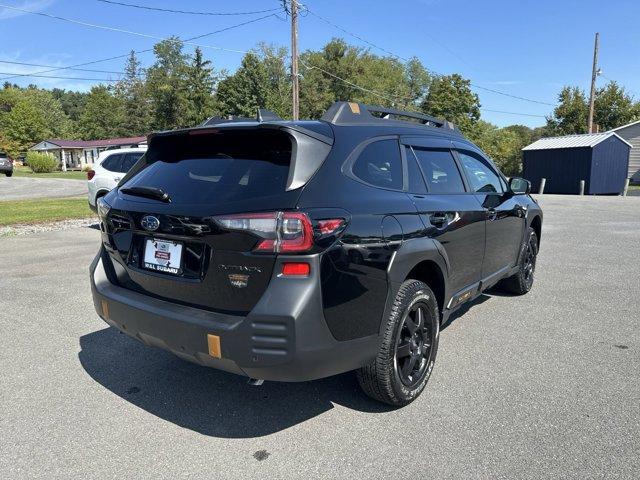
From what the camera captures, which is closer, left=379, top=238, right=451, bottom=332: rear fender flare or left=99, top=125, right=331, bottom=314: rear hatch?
left=99, top=125, right=331, bottom=314: rear hatch

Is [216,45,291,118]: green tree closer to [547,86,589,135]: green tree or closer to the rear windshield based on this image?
[547,86,589,135]: green tree

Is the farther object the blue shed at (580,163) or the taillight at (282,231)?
the blue shed at (580,163)

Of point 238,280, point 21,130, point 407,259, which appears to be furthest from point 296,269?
point 21,130

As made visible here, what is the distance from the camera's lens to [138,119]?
2972 inches

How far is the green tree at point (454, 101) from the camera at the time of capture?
54562 millimetres

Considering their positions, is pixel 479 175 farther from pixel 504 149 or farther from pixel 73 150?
pixel 73 150

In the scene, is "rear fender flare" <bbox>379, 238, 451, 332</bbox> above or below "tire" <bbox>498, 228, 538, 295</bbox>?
above

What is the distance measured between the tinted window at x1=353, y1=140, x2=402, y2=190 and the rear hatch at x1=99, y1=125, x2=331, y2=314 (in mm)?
293

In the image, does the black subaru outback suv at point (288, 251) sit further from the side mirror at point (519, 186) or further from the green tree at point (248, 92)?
the green tree at point (248, 92)

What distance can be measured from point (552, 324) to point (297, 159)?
134 inches

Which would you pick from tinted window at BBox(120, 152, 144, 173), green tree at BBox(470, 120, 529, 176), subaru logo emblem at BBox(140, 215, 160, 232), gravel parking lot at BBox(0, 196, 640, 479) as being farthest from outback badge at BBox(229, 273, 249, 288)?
green tree at BBox(470, 120, 529, 176)

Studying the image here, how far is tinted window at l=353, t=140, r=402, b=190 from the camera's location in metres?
3.00

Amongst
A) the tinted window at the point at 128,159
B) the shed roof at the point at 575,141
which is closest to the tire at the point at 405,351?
the tinted window at the point at 128,159

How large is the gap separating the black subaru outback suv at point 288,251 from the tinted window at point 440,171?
0.11 ft
